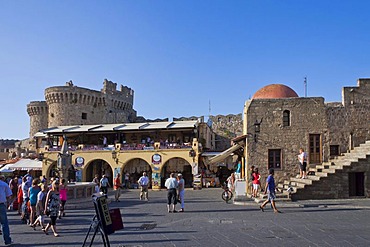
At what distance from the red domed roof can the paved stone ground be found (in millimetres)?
10152

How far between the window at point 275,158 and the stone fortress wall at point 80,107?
2953 cm

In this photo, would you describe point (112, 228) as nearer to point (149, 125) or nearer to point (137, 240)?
point (137, 240)

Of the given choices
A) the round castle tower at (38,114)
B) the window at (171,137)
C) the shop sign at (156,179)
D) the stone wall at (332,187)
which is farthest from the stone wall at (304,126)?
the round castle tower at (38,114)

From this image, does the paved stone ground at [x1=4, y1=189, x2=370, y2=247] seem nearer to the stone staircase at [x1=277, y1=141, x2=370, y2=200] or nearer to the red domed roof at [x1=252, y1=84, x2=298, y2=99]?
the stone staircase at [x1=277, y1=141, x2=370, y2=200]

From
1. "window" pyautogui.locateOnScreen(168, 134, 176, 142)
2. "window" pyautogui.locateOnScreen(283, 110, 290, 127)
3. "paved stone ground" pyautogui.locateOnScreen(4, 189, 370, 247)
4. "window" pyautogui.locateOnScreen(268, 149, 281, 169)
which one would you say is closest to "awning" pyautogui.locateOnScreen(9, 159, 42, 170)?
"window" pyautogui.locateOnScreen(168, 134, 176, 142)

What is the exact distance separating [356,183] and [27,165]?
26.5m

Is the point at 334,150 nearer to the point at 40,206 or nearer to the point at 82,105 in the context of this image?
the point at 40,206

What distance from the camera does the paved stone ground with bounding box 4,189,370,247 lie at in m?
8.12

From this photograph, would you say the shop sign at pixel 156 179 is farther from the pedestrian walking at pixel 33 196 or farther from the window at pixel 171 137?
the pedestrian walking at pixel 33 196

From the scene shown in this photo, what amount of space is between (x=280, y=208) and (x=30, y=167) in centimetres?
2442

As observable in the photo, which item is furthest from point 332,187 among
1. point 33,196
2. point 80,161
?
point 80,161

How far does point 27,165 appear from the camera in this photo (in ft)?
104

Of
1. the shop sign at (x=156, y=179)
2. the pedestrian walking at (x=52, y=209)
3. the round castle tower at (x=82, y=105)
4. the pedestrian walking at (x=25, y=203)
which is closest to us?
the pedestrian walking at (x=52, y=209)

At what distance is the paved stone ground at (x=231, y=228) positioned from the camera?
320 inches
